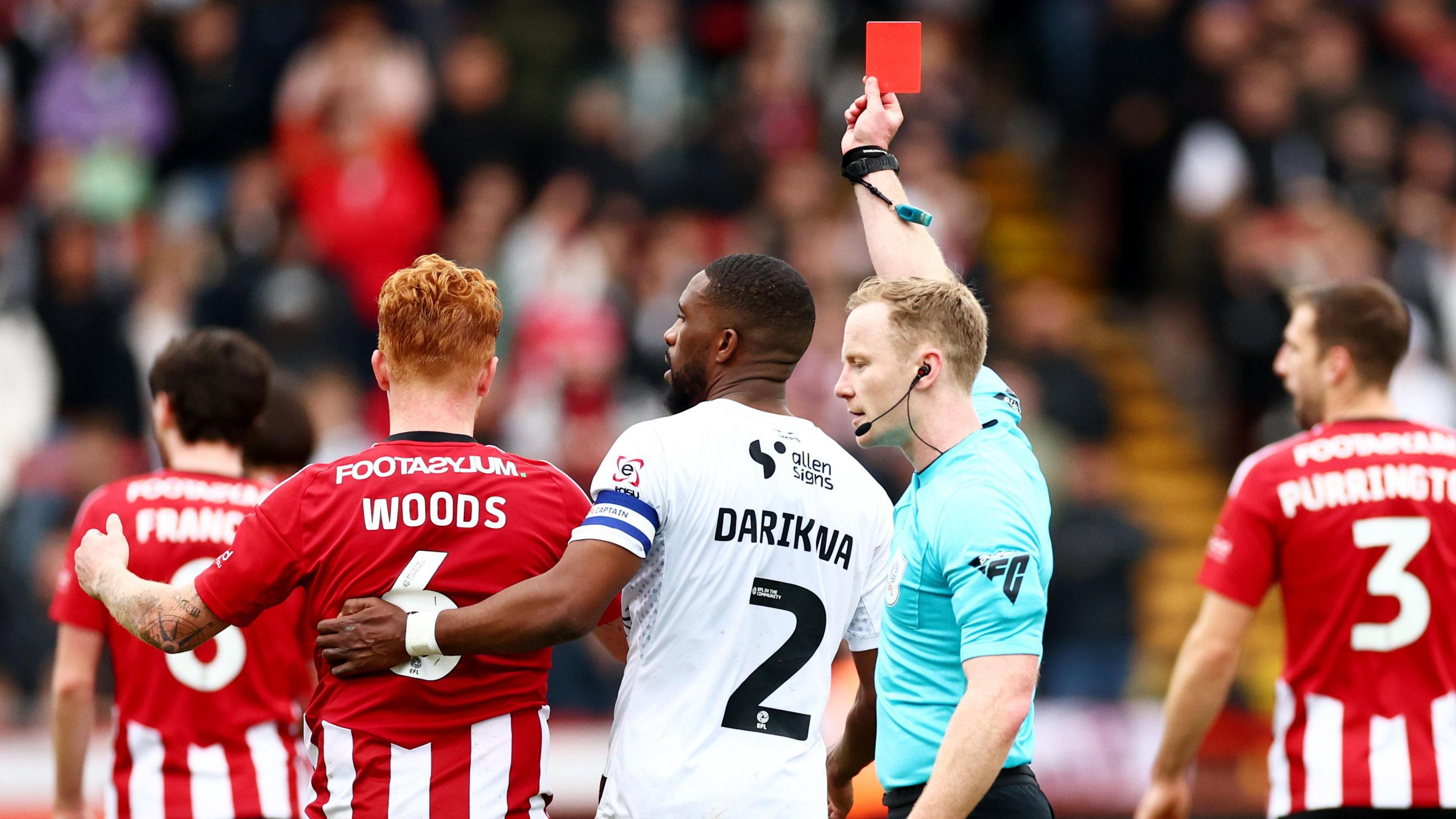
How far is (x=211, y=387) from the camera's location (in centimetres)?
596

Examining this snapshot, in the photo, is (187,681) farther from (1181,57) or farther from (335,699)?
(1181,57)

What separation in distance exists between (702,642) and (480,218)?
32.3ft

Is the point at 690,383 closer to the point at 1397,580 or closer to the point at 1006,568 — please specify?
the point at 1006,568

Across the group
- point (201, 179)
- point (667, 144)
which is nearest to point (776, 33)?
point (667, 144)

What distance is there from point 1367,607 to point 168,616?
166 inches

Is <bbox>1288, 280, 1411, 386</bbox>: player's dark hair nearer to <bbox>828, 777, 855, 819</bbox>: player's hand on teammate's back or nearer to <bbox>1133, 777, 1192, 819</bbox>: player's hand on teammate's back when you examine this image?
<bbox>1133, 777, 1192, 819</bbox>: player's hand on teammate's back

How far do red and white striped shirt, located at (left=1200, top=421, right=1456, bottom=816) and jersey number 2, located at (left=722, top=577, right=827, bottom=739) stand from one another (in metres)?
2.29

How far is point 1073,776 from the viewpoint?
1050 centimetres

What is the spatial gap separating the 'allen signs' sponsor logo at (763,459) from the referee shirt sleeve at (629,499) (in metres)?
0.27

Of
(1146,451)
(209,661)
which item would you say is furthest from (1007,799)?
(1146,451)

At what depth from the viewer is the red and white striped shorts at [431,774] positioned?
14.9ft

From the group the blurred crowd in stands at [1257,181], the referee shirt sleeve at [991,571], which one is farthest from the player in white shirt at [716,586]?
the blurred crowd in stands at [1257,181]

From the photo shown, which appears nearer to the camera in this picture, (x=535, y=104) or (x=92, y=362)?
(x=92, y=362)

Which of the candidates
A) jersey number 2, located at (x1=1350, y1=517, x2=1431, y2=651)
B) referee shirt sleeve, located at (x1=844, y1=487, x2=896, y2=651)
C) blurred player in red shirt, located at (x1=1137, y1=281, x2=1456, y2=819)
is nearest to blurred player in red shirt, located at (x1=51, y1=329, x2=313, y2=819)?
referee shirt sleeve, located at (x1=844, y1=487, x2=896, y2=651)
